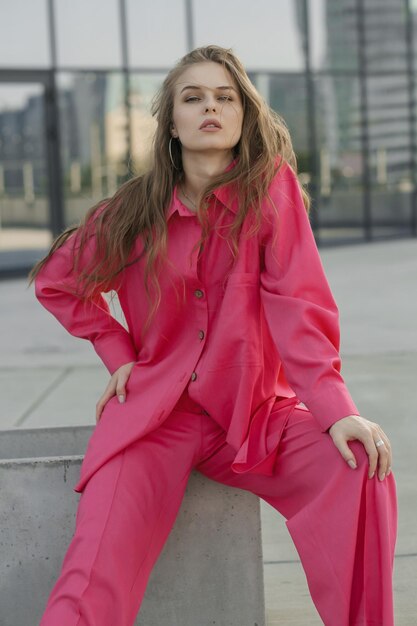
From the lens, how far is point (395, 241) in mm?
17547

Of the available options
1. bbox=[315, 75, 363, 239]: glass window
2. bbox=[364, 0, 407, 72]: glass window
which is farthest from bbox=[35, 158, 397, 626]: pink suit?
bbox=[364, 0, 407, 72]: glass window

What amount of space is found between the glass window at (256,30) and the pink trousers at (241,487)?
12.9 meters

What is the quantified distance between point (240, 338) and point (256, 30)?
1349 centimetres

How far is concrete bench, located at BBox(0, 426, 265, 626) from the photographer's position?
109 inches

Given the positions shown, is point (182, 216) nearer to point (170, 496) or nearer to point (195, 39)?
point (170, 496)

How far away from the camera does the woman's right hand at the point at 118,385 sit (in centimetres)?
288

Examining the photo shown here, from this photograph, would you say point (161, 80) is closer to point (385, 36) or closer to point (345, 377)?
point (385, 36)

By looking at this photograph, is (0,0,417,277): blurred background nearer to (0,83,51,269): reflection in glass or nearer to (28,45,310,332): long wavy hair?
(0,83,51,269): reflection in glass

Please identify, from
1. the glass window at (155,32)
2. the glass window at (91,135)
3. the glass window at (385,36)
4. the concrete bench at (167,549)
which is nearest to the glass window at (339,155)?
the glass window at (385,36)

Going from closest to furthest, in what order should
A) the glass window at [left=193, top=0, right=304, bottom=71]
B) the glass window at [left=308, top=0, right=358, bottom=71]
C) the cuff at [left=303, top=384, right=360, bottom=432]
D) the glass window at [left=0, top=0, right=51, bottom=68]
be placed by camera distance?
the cuff at [left=303, top=384, right=360, bottom=432], the glass window at [left=0, top=0, right=51, bottom=68], the glass window at [left=193, top=0, right=304, bottom=71], the glass window at [left=308, top=0, right=358, bottom=71]

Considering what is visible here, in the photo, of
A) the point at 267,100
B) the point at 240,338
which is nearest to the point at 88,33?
the point at 267,100

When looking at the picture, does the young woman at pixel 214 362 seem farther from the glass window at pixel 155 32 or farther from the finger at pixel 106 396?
the glass window at pixel 155 32

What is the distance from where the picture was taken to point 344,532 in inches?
97.3

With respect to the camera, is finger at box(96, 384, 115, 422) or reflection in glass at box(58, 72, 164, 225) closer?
finger at box(96, 384, 115, 422)
